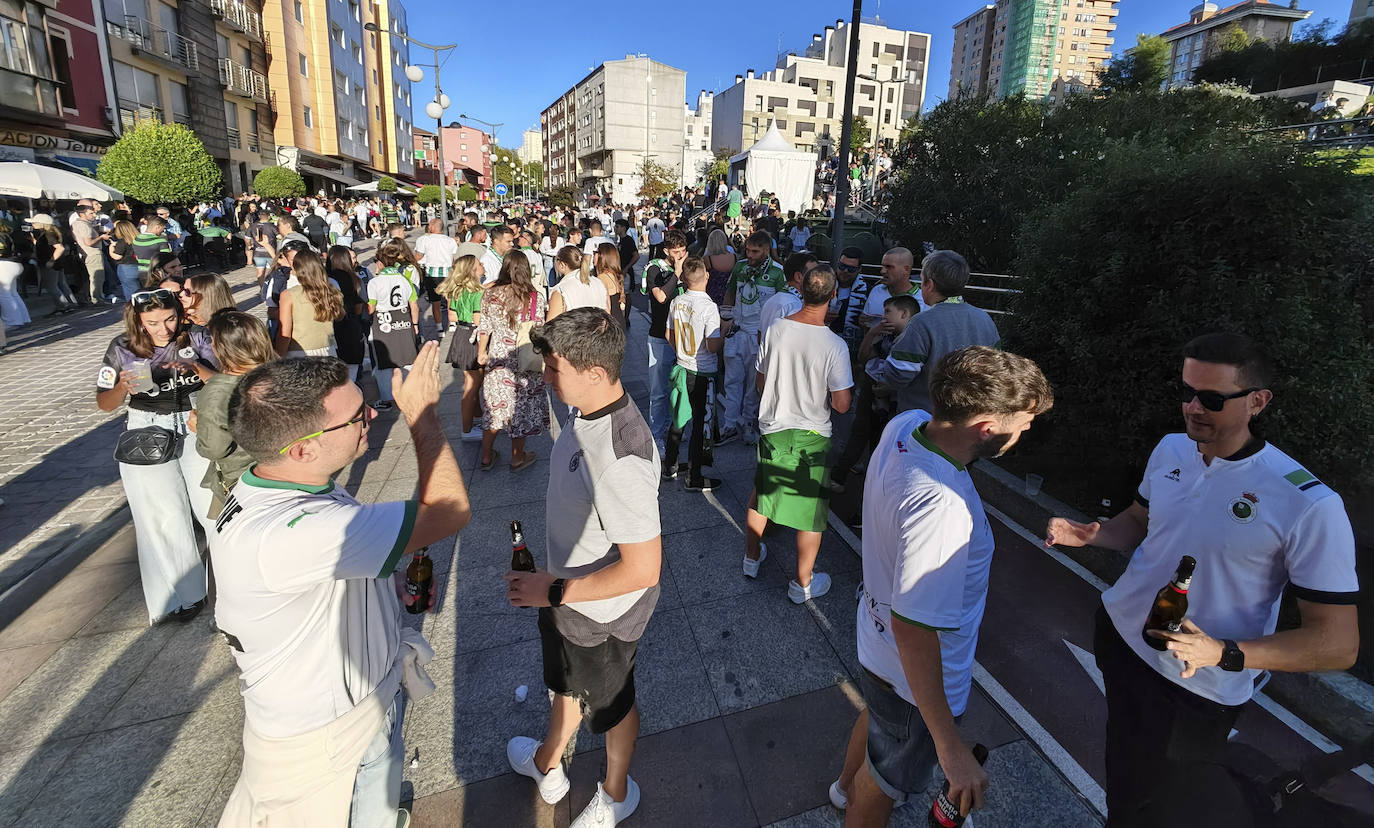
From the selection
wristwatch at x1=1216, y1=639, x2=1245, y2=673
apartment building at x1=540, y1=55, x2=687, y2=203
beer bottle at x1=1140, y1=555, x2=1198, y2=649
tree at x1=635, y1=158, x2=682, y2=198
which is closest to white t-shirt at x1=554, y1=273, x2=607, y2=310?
beer bottle at x1=1140, y1=555, x2=1198, y2=649

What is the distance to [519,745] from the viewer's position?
9.09ft

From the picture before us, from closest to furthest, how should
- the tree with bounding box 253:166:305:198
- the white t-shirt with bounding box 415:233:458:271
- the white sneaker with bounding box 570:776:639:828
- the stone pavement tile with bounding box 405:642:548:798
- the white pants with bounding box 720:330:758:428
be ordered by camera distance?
the white sneaker with bounding box 570:776:639:828, the stone pavement tile with bounding box 405:642:548:798, the white pants with bounding box 720:330:758:428, the white t-shirt with bounding box 415:233:458:271, the tree with bounding box 253:166:305:198

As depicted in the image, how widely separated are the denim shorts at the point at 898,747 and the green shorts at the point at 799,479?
1.81 m

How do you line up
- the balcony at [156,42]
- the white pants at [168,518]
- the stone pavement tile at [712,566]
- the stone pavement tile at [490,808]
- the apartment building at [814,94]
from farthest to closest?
the apartment building at [814,94] → the balcony at [156,42] → the stone pavement tile at [712,566] → the white pants at [168,518] → the stone pavement tile at [490,808]

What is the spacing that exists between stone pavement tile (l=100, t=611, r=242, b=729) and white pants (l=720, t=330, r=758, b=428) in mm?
4727

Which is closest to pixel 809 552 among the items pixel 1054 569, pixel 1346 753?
pixel 1054 569

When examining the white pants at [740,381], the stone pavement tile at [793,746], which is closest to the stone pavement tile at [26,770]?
the stone pavement tile at [793,746]

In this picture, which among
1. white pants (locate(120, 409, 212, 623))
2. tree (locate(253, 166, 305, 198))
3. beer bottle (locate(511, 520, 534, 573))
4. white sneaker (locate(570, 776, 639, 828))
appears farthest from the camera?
tree (locate(253, 166, 305, 198))

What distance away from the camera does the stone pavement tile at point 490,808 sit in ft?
8.48

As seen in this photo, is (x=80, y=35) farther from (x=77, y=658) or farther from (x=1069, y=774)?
(x=1069, y=774)

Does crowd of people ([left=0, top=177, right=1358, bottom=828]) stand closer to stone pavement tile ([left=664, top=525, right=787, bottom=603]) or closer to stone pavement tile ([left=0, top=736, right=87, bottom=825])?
stone pavement tile ([left=0, top=736, right=87, bottom=825])

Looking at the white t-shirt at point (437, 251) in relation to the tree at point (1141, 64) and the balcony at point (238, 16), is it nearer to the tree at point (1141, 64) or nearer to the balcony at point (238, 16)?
the balcony at point (238, 16)

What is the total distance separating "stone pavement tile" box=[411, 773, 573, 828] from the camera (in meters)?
2.58

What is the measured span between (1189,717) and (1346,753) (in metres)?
0.65
